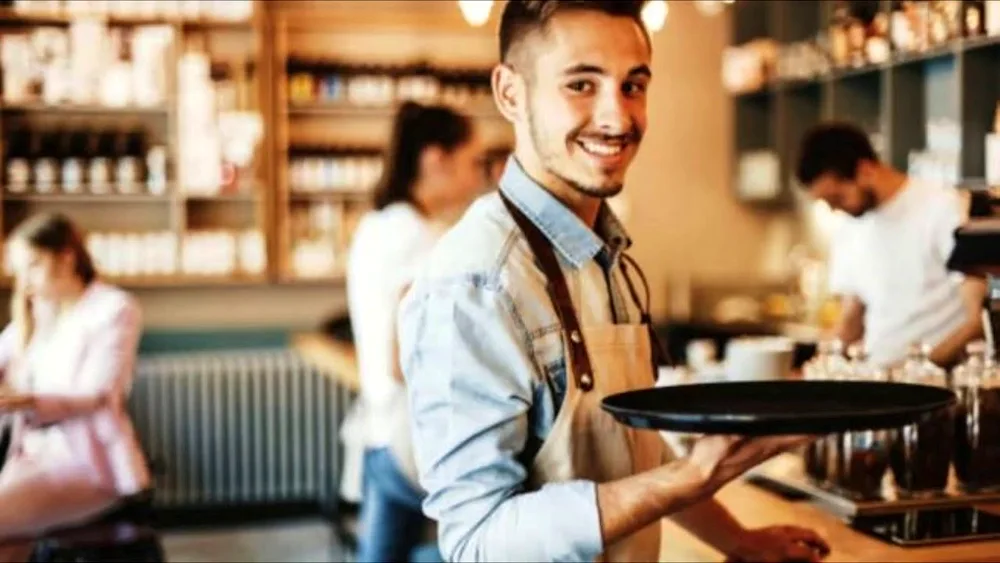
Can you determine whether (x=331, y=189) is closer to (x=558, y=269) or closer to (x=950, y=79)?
(x=950, y=79)

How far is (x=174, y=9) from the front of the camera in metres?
6.30

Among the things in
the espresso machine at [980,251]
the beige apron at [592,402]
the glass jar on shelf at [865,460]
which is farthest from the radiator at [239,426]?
the beige apron at [592,402]

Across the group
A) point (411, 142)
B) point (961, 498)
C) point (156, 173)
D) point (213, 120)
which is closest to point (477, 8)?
point (411, 142)

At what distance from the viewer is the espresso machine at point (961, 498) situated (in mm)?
2250

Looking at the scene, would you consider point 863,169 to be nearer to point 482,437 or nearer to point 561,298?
point 561,298

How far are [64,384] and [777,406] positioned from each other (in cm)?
207

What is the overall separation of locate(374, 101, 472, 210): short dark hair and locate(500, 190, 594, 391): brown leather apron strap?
199cm

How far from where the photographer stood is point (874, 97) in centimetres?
593

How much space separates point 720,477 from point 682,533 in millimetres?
898

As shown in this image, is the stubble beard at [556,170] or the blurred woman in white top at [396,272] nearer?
the stubble beard at [556,170]

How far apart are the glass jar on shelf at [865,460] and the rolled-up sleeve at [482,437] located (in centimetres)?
93

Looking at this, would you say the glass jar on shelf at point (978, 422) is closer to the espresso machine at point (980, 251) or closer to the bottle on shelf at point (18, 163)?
the espresso machine at point (980, 251)

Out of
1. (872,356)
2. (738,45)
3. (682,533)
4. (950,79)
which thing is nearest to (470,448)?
(682,533)

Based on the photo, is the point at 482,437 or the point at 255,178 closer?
the point at 482,437
